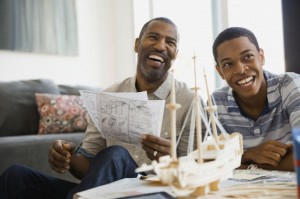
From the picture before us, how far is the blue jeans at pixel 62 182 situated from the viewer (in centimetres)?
84

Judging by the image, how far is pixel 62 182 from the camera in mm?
1137

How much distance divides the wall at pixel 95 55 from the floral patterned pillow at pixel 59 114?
39cm

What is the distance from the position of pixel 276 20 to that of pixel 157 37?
1.10 metres

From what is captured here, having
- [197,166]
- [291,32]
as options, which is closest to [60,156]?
[197,166]

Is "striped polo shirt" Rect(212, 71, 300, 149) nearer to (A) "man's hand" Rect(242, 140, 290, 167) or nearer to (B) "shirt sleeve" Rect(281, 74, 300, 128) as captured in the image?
(B) "shirt sleeve" Rect(281, 74, 300, 128)

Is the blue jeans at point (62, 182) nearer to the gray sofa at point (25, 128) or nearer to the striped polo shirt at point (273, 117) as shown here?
the striped polo shirt at point (273, 117)

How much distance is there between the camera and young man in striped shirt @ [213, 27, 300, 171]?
1.18 m

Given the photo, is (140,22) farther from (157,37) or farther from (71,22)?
(157,37)

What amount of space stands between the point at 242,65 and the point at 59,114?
131 centimetres

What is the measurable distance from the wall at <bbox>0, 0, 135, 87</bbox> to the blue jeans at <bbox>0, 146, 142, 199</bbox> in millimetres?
1485

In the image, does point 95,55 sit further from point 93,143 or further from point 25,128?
point 93,143

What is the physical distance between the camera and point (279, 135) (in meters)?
1.19

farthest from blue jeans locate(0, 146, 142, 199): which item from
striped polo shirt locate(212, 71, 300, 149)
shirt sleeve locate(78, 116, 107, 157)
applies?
striped polo shirt locate(212, 71, 300, 149)

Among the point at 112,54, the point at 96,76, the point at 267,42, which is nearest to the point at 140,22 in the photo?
the point at 112,54
